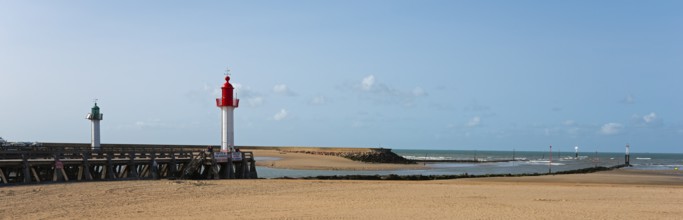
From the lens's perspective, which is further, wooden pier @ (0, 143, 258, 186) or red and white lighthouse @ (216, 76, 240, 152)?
red and white lighthouse @ (216, 76, 240, 152)

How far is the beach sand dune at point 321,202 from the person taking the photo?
1486 centimetres

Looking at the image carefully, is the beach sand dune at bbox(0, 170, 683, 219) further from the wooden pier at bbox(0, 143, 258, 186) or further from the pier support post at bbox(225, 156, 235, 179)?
the pier support post at bbox(225, 156, 235, 179)

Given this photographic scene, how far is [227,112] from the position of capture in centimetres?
3172

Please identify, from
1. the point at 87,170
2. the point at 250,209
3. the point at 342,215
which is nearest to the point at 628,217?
the point at 342,215

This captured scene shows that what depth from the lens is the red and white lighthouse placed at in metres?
31.6

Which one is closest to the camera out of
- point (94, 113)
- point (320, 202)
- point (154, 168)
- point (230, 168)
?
point (320, 202)

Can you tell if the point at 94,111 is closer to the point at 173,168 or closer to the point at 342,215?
the point at 173,168

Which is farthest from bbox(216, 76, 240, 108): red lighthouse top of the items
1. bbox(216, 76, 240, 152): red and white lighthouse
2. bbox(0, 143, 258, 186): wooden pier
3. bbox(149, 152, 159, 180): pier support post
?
bbox(149, 152, 159, 180): pier support post

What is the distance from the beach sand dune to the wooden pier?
107 inches

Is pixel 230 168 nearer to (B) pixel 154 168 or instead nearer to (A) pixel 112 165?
(B) pixel 154 168

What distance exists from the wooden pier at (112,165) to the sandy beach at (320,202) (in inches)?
96.7

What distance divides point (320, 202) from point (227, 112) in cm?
1505

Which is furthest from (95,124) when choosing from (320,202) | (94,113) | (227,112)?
(320,202)

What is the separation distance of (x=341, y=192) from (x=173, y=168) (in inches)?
448
